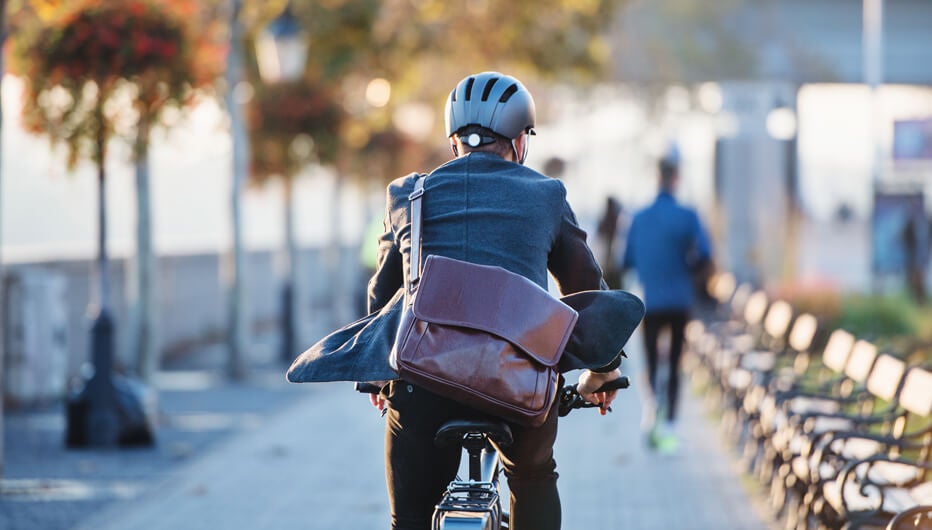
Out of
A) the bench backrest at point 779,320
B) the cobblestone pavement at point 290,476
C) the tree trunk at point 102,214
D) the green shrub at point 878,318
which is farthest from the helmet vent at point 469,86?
the green shrub at point 878,318

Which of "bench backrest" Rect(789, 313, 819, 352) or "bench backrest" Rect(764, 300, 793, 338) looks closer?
"bench backrest" Rect(789, 313, 819, 352)

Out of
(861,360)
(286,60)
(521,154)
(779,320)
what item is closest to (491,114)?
(521,154)

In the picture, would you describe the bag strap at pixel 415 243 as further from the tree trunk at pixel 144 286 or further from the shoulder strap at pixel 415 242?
the tree trunk at pixel 144 286

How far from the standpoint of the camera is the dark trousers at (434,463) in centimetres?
438

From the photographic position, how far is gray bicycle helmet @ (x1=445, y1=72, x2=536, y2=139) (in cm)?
457

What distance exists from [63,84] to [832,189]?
57.3 metres

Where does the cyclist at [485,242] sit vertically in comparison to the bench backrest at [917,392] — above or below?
above

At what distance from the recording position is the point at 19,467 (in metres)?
10.7

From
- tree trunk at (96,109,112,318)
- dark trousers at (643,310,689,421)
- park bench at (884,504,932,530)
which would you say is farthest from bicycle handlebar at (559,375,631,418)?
tree trunk at (96,109,112,318)

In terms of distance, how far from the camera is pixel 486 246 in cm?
440

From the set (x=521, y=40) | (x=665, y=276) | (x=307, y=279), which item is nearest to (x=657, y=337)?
(x=665, y=276)

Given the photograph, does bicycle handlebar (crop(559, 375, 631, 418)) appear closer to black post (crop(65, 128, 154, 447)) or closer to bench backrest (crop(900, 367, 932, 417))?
bench backrest (crop(900, 367, 932, 417))

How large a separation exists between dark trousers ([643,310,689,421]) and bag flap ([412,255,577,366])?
6764 millimetres

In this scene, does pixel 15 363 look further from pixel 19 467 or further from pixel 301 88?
pixel 301 88
